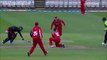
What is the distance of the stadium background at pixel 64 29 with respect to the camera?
23.1m

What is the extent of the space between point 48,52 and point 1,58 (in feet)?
10.6

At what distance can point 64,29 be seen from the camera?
1649 inches

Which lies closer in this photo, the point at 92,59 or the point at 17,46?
the point at 92,59

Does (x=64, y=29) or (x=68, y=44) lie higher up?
(x=68, y=44)

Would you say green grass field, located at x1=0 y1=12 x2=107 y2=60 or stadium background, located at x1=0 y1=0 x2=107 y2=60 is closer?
green grass field, located at x1=0 y1=12 x2=107 y2=60

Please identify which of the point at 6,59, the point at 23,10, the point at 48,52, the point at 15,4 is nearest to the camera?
the point at 6,59

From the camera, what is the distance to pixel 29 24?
4609cm

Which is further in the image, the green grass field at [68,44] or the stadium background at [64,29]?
the stadium background at [64,29]

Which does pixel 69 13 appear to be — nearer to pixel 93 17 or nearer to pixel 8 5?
pixel 93 17

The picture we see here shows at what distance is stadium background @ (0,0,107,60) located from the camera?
23062mm

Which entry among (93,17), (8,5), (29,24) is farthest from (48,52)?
(8,5)

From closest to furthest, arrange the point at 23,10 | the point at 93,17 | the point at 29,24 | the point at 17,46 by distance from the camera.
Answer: the point at 17,46, the point at 29,24, the point at 93,17, the point at 23,10

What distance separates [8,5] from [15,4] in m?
1.33

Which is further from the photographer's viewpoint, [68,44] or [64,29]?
[64,29]
